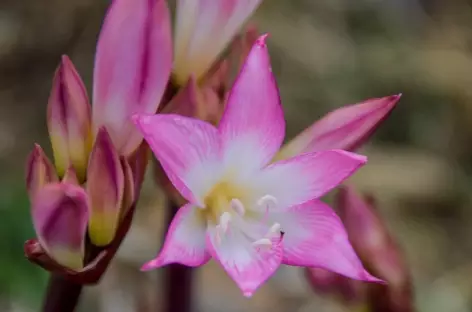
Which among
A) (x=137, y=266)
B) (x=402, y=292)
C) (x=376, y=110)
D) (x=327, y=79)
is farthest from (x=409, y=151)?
(x=376, y=110)

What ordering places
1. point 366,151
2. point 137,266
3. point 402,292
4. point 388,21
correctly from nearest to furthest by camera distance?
point 402,292
point 137,266
point 366,151
point 388,21

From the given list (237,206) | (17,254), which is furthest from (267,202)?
(17,254)

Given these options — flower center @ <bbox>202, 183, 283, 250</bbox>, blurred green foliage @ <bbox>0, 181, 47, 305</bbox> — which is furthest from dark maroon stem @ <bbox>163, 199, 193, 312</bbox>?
blurred green foliage @ <bbox>0, 181, 47, 305</bbox>

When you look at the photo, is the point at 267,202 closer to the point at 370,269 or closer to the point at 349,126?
the point at 349,126

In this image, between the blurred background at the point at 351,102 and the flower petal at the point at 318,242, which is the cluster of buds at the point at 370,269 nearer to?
the flower petal at the point at 318,242

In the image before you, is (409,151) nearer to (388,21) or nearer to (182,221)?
(388,21)

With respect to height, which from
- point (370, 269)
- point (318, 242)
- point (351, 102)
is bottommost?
point (351, 102)

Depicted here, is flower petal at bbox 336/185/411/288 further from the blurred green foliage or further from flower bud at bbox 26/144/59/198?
the blurred green foliage

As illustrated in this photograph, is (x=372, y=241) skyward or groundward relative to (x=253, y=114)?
groundward
